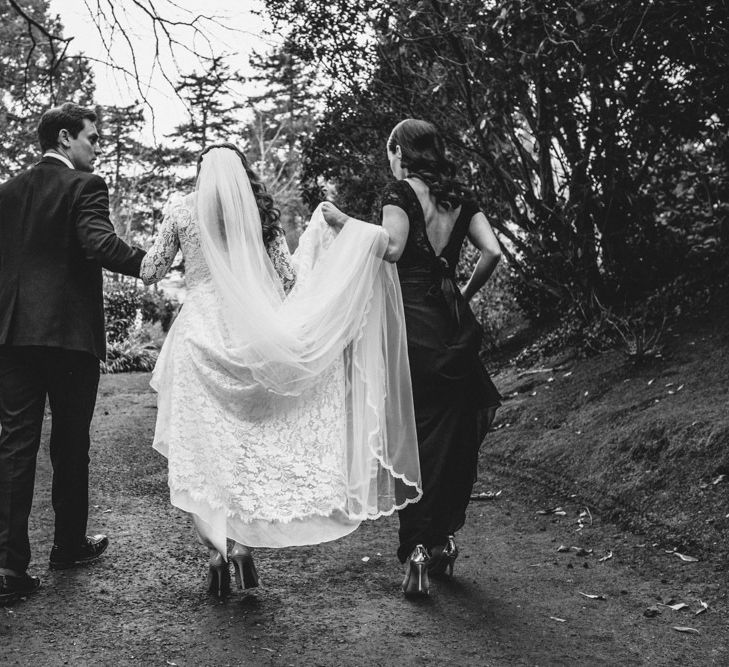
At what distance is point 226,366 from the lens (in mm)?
4543

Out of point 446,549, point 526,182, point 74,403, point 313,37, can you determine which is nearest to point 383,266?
point 446,549

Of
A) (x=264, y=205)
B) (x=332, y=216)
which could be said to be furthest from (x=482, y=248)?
(x=264, y=205)

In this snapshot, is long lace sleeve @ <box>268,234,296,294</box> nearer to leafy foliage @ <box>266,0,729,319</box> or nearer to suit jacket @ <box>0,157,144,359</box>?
suit jacket @ <box>0,157,144,359</box>

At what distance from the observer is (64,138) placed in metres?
4.88

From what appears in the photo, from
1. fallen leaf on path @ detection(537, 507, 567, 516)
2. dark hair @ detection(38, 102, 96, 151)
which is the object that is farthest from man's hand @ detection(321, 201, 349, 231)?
fallen leaf on path @ detection(537, 507, 567, 516)

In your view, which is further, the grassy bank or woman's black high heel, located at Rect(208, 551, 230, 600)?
the grassy bank

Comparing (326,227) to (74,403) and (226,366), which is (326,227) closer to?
(226,366)

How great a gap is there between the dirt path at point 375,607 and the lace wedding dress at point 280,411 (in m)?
0.45

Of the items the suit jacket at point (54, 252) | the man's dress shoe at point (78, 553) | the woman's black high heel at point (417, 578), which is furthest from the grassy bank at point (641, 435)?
the suit jacket at point (54, 252)

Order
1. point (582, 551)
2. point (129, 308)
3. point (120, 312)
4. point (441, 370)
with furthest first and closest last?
point (129, 308) → point (120, 312) → point (582, 551) → point (441, 370)

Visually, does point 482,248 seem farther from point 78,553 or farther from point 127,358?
point 127,358

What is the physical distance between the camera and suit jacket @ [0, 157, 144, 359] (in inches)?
181

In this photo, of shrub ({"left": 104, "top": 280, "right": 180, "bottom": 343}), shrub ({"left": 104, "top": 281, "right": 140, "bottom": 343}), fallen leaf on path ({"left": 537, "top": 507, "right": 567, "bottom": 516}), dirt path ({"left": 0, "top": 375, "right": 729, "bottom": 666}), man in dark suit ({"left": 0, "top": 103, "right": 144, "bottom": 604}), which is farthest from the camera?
shrub ({"left": 104, "top": 280, "right": 180, "bottom": 343})

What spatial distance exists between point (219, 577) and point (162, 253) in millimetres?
1737
